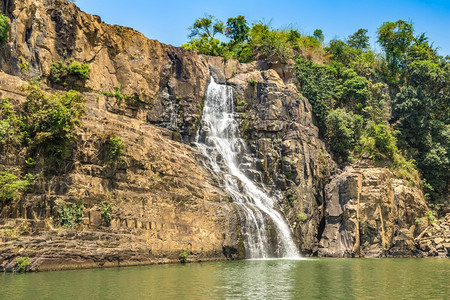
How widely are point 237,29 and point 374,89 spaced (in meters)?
19.3

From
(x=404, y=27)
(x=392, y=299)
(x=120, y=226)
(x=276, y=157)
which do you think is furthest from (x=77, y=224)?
(x=404, y=27)

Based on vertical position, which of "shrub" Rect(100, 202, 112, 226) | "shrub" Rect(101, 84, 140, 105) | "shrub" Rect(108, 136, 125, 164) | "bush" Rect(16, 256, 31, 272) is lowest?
"bush" Rect(16, 256, 31, 272)

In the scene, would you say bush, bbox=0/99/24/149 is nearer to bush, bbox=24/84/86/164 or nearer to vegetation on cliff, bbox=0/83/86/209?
vegetation on cliff, bbox=0/83/86/209

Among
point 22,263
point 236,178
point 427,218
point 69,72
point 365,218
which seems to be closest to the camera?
point 22,263

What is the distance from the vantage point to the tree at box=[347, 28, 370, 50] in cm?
6431

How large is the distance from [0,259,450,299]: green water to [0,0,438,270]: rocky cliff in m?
2.92

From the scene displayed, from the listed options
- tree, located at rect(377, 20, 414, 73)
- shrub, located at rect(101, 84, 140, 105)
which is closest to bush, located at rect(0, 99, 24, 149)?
shrub, located at rect(101, 84, 140, 105)

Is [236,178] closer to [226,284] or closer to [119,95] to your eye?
[119,95]

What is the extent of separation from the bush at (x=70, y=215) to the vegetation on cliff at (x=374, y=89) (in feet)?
98.1

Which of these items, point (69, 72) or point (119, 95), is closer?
point (69, 72)

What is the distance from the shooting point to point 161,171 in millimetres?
29453

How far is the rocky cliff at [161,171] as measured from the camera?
952 inches

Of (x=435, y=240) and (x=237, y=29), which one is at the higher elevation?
(x=237, y=29)

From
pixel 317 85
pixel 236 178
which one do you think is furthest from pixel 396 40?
pixel 236 178
